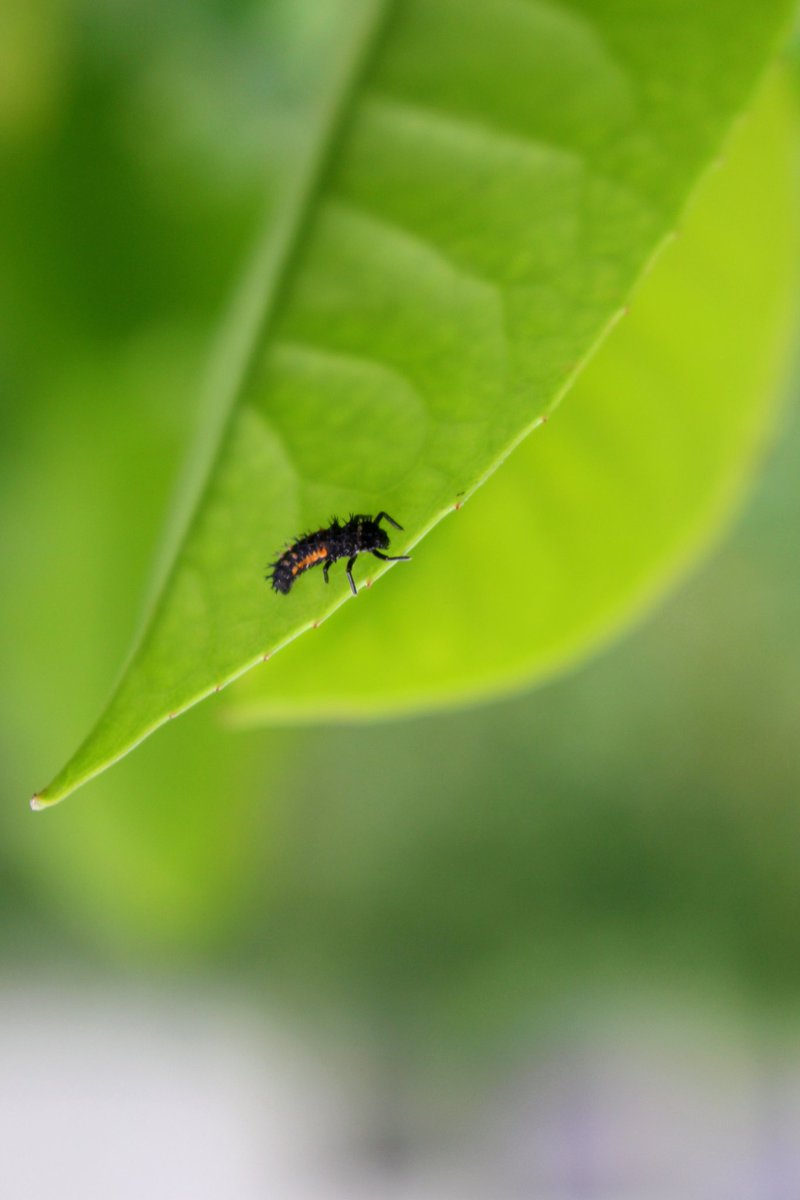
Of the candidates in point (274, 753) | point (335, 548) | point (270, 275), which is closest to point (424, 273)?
point (270, 275)

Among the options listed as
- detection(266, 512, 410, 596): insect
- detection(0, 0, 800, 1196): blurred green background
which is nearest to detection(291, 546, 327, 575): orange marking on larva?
detection(266, 512, 410, 596): insect

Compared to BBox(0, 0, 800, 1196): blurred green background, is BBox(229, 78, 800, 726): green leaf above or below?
below

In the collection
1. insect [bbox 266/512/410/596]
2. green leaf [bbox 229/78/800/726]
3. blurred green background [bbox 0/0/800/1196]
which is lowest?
insect [bbox 266/512/410/596]

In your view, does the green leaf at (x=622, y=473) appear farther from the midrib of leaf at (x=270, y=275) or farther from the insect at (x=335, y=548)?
the midrib of leaf at (x=270, y=275)

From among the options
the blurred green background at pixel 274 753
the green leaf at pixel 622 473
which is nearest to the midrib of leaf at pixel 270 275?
the green leaf at pixel 622 473

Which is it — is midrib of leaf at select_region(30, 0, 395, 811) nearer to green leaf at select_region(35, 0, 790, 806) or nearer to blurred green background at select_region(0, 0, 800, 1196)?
green leaf at select_region(35, 0, 790, 806)

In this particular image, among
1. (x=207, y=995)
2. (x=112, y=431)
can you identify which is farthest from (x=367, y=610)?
(x=207, y=995)
